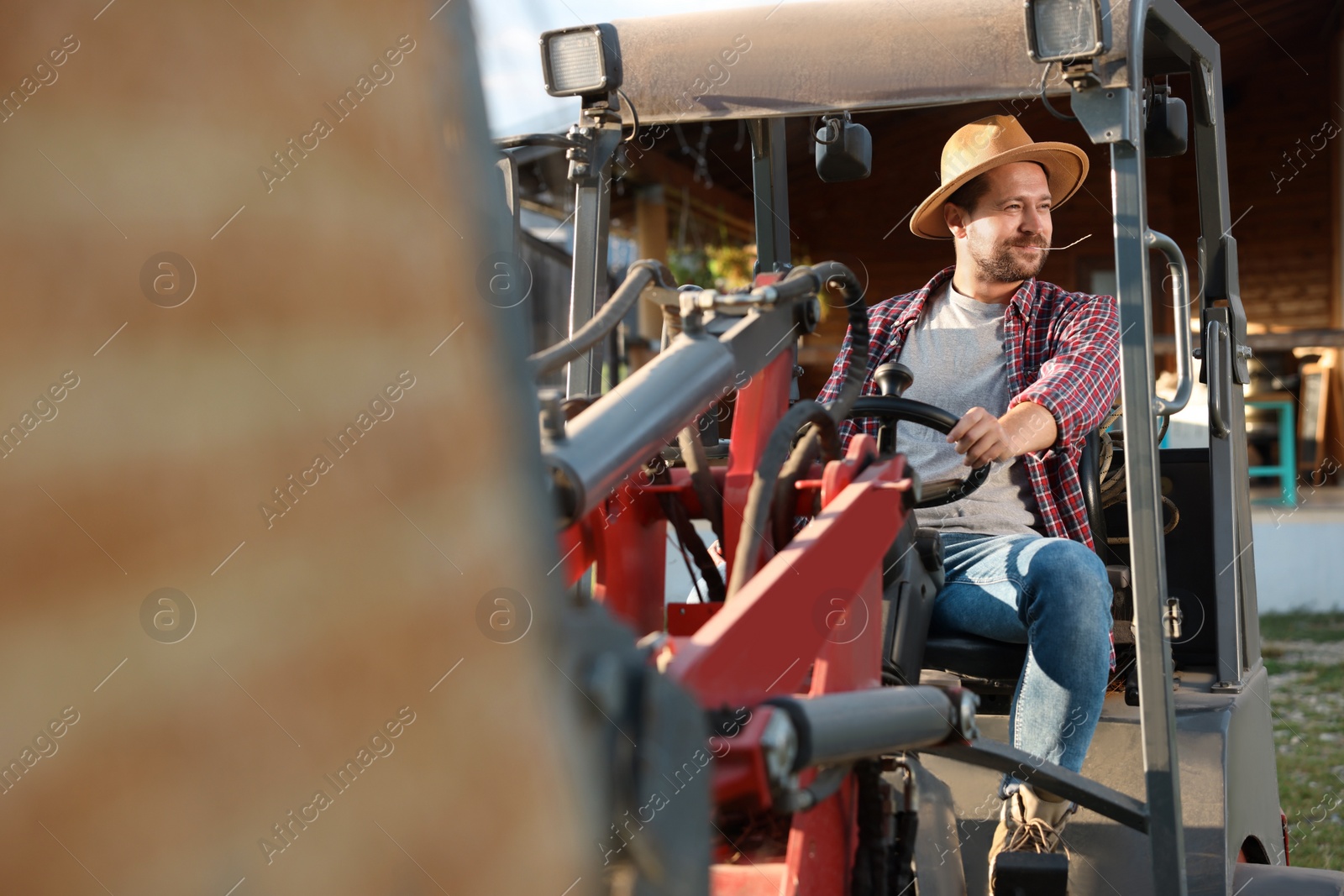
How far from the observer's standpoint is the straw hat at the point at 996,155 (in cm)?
285

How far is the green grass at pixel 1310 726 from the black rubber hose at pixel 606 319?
3.27 metres

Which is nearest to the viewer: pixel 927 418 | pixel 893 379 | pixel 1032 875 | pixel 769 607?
pixel 769 607

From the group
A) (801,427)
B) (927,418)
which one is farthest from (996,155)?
(801,427)

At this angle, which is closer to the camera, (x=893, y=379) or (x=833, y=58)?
(x=893, y=379)

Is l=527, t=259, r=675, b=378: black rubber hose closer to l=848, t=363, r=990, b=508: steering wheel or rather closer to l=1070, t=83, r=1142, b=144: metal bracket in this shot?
l=848, t=363, r=990, b=508: steering wheel

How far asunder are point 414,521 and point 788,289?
130 cm

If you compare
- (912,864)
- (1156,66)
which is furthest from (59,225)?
(1156,66)

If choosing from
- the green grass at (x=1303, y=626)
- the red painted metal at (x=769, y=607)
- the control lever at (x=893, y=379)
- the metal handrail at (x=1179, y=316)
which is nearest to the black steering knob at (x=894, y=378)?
the control lever at (x=893, y=379)

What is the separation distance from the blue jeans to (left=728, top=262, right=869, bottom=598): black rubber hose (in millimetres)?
701

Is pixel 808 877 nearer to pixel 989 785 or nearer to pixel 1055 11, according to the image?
pixel 989 785

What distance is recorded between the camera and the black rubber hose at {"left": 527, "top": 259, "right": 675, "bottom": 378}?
1529 millimetres

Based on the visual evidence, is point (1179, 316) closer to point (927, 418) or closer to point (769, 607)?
point (927, 418)

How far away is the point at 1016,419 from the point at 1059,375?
0.65ft

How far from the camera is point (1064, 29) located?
2055 millimetres
